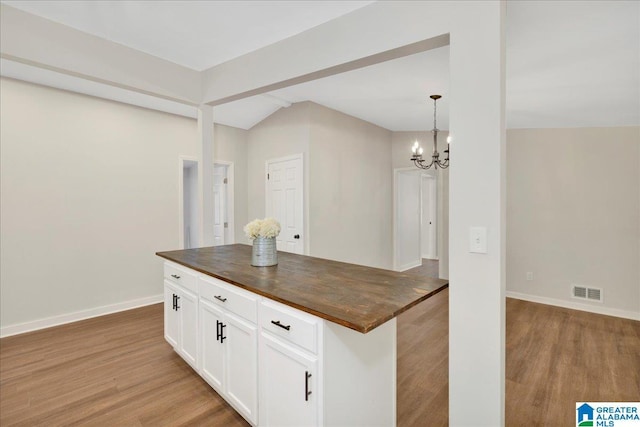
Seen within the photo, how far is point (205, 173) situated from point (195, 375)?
194 centimetres

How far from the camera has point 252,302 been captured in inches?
69.4

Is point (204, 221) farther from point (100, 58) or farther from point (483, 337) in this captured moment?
point (483, 337)

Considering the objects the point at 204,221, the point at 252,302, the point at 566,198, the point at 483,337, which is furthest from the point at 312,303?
the point at 566,198

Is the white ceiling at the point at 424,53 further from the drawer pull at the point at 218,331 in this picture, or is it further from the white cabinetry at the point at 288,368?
the drawer pull at the point at 218,331

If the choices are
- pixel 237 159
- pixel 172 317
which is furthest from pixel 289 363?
pixel 237 159

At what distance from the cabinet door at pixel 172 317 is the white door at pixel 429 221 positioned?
21.1ft

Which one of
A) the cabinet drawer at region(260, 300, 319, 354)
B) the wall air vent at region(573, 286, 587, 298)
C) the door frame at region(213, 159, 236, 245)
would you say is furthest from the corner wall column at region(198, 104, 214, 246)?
the wall air vent at region(573, 286, 587, 298)

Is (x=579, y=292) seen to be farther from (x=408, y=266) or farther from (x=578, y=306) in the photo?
(x=408, y=266)

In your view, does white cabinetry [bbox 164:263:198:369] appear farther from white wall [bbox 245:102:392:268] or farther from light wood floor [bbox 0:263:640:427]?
white wall [bbox 245:102:392:268]

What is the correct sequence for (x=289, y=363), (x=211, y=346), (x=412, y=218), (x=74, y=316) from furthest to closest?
1. (x=412, y=218)
2. (x=74, y=316)
3. (x=211, y=346)
4. (x=289, y=363)

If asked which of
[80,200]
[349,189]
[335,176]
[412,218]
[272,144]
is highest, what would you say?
[272,144]

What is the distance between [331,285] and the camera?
1.80 metres

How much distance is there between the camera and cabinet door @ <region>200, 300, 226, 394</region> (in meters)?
2.07

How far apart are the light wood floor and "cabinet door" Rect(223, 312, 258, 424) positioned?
0.70 ft
